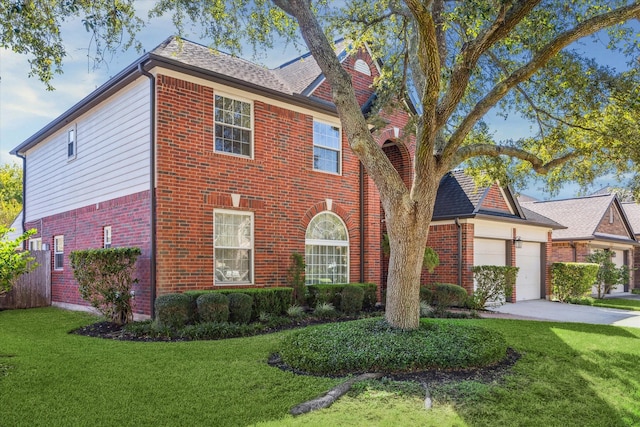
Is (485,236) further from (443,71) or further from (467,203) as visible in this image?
(443,71)

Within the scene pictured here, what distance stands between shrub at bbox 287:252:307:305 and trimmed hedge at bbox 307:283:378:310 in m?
0.23

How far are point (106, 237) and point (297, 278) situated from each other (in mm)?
5234

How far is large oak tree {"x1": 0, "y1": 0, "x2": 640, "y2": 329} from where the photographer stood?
712 cm

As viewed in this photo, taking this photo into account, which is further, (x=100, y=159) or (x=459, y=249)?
(x=459, y=249)

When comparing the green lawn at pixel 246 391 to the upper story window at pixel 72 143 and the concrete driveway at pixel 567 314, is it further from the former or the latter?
the upper story window at pixel 72 143

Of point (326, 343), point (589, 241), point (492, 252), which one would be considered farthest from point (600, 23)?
point (589, 241)

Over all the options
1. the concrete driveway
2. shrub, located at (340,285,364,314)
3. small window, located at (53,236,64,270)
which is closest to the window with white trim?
shrub, located at (340,285,364,314)

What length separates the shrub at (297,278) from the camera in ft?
39.5

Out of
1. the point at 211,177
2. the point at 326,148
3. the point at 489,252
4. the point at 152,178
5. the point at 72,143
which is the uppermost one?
the point at 72,143

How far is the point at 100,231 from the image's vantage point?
1227cm

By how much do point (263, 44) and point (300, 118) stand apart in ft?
8.61

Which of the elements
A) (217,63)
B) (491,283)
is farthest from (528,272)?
(217,63)

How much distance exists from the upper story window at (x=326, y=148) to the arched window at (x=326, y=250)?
1429 millimetres

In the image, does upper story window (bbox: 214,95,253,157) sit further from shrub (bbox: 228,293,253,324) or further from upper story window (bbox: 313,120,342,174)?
shrub (bbox: 228,293,253,324)
